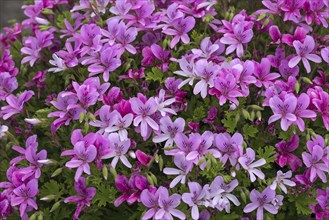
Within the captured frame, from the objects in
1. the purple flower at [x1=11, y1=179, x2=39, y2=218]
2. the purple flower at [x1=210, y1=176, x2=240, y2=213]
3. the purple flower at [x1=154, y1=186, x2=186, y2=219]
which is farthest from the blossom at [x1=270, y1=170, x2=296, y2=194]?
the purple flower at [x1=11, y1=179, x2=39, y2=218]

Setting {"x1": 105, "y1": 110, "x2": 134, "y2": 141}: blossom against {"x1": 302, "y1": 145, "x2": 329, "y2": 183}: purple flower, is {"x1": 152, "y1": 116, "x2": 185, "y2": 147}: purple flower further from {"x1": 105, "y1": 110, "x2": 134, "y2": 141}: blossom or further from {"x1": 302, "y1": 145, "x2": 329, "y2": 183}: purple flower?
{"x1": 302, "y1": 145, "x2": 329, "y2": 183}: purple flower

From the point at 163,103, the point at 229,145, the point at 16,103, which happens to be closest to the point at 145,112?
the point at 163,103

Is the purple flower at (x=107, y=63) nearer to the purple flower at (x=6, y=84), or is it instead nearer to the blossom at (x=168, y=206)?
the purple flower at (x=6, y=84)

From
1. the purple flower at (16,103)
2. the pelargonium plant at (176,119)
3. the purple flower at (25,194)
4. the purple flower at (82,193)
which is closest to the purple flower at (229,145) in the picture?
the pelargonium plant at (176,119)

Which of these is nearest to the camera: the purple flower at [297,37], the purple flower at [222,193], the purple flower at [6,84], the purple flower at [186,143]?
the purple flower at [222,193]

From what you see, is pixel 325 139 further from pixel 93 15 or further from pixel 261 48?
pixel 93 15

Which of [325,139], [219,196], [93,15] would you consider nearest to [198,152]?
[219,196]

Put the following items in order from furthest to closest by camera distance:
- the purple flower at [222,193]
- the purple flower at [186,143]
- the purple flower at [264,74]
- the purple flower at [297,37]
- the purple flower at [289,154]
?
the purple flower at [297,37] < the purple flower at [264,74] < the purple flower at [289,154] < the purple flower at [186,143] < the purple flower at [222,193]
